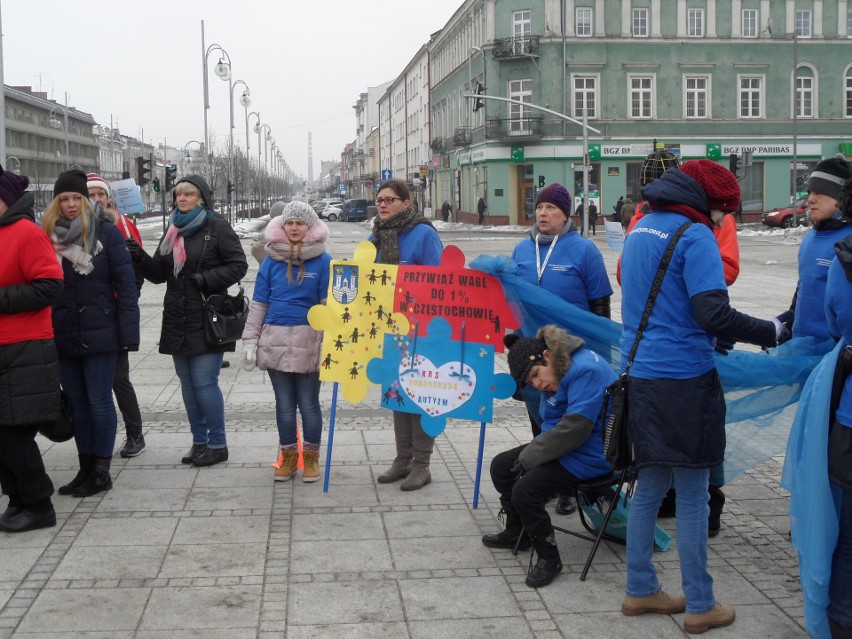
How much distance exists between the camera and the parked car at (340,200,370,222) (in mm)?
84438

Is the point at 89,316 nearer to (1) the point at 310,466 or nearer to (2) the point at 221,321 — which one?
(2) the point at 221,321

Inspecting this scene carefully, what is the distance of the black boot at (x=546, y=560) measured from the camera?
5012 mm

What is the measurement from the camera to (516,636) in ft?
14.5

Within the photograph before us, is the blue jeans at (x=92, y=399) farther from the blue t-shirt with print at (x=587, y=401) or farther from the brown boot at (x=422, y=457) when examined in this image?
the blue t-shirt with print at (x=587, y=401)

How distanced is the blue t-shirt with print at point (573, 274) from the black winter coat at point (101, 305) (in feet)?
8.20

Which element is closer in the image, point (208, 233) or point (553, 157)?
point (208, 233)

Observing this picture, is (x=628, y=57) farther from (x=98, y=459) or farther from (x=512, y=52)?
(x=98, y=459)

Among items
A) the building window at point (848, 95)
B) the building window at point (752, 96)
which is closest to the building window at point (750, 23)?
the building window at point (752, 96)

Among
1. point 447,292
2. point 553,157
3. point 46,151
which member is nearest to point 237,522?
point 447,292

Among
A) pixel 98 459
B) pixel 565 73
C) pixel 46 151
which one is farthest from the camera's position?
pixel 46 151

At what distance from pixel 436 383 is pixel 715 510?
1.74 meters

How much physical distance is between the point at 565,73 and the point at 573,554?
4950 centimetres

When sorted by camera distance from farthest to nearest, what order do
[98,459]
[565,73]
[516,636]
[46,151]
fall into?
1. [46,151]
2. [565,73]
3. [98,459]
4. [516,636]

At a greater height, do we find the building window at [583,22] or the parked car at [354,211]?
the building window at [583,22]
